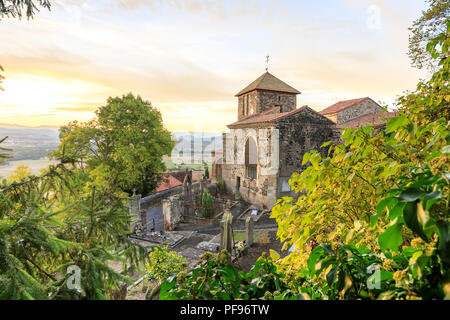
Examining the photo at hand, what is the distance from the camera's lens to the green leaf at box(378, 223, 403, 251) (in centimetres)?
79

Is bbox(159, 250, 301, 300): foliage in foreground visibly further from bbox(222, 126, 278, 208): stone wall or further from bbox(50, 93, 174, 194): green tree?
bbox(222, 126, 278, 208): stone wall

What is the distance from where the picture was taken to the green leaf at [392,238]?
0.79 meters

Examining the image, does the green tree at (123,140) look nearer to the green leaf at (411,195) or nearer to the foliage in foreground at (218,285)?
the foliage in foreground at (218,285)

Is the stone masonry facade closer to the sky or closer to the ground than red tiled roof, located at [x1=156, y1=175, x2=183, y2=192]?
closer to the sky

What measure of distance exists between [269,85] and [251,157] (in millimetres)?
8154

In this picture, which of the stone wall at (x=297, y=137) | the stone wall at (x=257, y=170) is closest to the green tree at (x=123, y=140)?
the stone wall at (x=257, y=170)

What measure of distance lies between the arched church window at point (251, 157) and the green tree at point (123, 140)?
653cm

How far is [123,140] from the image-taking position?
596 inches

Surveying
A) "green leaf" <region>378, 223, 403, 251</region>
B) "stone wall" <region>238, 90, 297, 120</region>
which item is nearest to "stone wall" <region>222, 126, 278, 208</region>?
"stone wall" <region>238, 90, 297, 120</region>

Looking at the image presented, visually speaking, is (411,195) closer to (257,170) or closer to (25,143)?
(25,143)

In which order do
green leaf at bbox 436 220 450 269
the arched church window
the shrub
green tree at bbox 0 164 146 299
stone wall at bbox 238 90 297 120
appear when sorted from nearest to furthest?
green leaf at bbox 436 220 450 269, green tree at bbox 0 164 146 299, the shrub, the arched church window, stone wall at bbox 238 90 297 120

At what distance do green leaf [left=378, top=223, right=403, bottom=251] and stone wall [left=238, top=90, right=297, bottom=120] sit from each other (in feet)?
72.0
